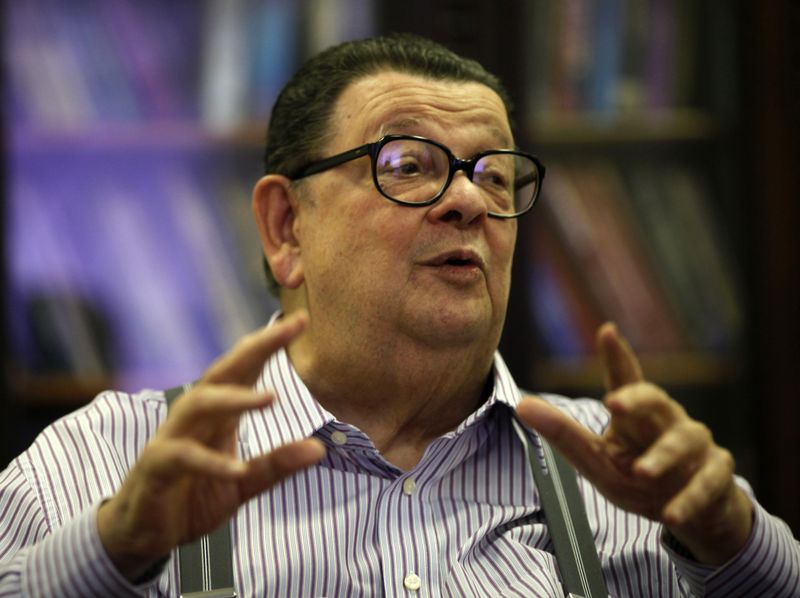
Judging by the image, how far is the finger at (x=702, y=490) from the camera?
0.97 metres

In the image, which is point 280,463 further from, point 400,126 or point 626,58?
point 626,58

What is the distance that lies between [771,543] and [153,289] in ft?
4.55

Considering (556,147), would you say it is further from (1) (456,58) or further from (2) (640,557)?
(2) (640,557)

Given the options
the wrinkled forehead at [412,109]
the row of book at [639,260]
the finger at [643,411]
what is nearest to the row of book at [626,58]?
the row of book at [639,260]

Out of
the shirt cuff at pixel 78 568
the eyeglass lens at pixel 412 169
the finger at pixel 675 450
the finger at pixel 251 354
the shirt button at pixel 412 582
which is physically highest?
the eyeglass lens at pixel 412 169

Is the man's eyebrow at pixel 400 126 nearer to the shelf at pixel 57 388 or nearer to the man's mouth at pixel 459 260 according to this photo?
the man's mouth at pixel 459 260

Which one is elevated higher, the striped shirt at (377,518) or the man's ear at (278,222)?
the man's ear at (278,222)

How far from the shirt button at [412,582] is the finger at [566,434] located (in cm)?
31

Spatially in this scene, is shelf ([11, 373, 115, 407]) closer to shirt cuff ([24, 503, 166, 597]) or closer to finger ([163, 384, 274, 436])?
shirt cuff ([24, 503, 166, 597])

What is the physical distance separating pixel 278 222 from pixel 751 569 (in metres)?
0.83

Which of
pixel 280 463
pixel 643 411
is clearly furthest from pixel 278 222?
pixel 643 411

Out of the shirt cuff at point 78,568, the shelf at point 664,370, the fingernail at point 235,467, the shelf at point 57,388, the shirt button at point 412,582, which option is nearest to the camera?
the fingernail at point 235,467

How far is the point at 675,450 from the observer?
977 mm

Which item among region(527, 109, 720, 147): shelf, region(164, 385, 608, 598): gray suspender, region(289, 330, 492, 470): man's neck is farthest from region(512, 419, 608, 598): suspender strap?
region(527, 109, 720, 147): shelf
